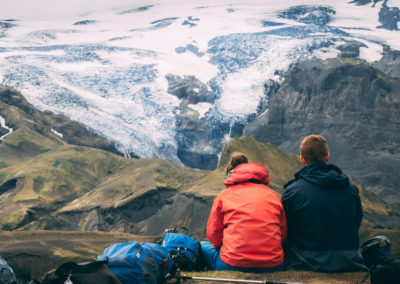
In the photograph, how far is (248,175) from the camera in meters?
5.72

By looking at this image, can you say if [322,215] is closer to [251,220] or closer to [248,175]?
[251,220]

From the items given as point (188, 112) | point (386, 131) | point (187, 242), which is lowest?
point (188, 112)

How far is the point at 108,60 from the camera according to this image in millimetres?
180125

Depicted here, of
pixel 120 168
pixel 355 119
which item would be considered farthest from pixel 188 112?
pixel 120 168

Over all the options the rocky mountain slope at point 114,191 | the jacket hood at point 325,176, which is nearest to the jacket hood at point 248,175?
the jacket hood at point 325,176

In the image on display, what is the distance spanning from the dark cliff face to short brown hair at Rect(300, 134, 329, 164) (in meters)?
78.2

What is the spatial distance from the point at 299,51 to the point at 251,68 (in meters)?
20.0

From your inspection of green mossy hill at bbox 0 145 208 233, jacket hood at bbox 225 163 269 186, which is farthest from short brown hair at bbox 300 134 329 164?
green mossy hill at bbox 0 145 208 233

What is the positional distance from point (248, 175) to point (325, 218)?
1.17 meters

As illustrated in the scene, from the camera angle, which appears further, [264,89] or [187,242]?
[264,89]

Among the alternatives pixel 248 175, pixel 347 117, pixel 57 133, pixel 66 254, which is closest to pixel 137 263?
pixel 248 175

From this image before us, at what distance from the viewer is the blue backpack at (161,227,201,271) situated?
6484 mm

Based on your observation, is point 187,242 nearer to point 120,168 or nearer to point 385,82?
point 120,168

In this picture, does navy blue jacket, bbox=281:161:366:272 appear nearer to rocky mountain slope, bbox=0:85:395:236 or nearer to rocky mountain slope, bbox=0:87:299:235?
rocky mountain slope, bbox=0:85:395:236
